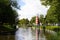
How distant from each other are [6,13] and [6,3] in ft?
15.1

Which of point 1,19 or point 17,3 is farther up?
point 17,3

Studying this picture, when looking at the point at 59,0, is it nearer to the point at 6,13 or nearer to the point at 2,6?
the point at 2,6

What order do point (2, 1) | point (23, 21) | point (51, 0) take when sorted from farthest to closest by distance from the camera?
1. point (23, 21)
2. point (2, 1)
3. point (51, 0)

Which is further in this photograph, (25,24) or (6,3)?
(25,24)

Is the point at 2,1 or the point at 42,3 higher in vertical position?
the point at 2,1

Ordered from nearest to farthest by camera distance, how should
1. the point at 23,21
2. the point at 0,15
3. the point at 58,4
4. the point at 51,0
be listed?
the point at 51,0, the point at 58,4, the point at 0,15, the point at 23,21

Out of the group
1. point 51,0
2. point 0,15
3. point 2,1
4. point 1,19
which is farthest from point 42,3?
point 1,19

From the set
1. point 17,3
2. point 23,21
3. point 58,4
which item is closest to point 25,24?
point 23,21

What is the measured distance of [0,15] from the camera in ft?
184

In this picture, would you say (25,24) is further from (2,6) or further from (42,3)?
(42,3)

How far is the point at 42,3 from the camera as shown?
29438mm

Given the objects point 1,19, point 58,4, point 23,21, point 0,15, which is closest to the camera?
point 58,4

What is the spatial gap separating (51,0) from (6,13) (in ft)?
103

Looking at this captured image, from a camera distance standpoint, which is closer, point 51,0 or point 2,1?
point 51,0
